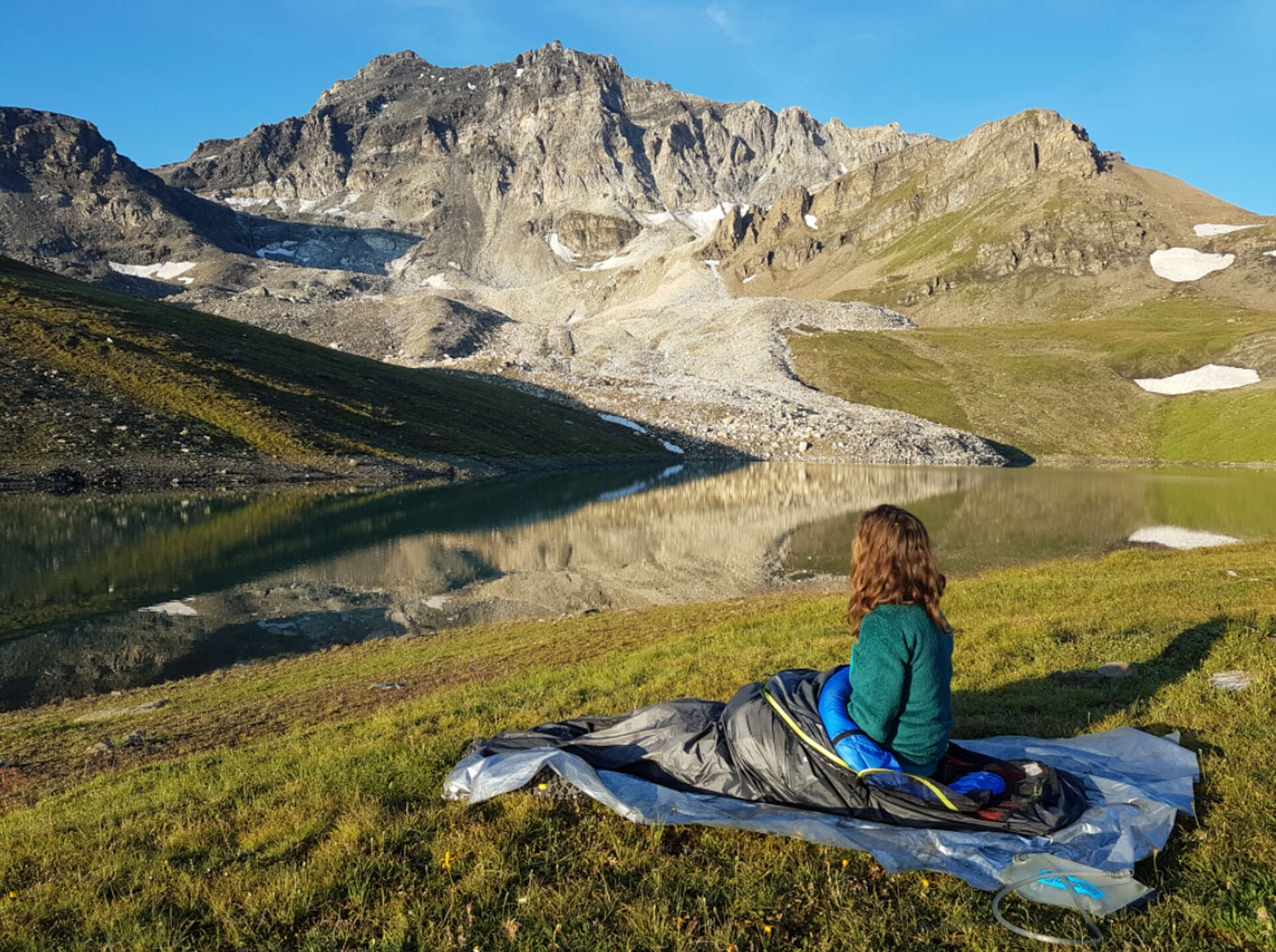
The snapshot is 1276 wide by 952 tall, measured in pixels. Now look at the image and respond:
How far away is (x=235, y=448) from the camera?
64.5 metres

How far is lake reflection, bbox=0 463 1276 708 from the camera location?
2238cm

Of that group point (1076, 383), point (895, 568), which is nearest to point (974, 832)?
point (895, 568)

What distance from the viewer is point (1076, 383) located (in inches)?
5620

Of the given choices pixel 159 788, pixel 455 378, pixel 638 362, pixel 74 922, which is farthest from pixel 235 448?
pixel 638 362

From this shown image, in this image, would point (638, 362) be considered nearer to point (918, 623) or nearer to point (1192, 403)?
point (1192, 403)

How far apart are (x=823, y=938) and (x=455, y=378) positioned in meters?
112

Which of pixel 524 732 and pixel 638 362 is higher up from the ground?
pixel 638 362

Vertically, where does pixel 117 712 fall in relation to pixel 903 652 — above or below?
below

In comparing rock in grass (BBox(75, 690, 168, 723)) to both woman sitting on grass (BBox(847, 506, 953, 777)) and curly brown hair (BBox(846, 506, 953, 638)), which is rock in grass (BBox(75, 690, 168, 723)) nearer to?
woman sitting on grass (BBox(847, 506, 953, 777))

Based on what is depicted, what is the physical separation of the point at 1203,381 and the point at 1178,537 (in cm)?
12923

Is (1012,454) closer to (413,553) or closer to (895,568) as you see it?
(413,553)

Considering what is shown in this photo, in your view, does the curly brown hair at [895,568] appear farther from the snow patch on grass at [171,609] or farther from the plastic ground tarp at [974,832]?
the snow patch on grass at [171,609]

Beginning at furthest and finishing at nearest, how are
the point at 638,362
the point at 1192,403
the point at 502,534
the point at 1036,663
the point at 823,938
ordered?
the point at 638,362, the point at 1192,403, the point at 502,534, the point at 1036,663, the point at 823,938

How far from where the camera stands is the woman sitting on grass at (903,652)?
6.64 metres
